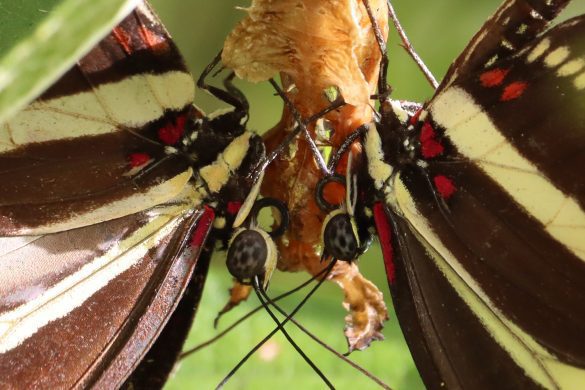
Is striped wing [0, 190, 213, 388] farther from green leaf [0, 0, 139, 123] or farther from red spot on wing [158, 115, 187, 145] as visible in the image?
green leaf [0, 0, 139, 123]

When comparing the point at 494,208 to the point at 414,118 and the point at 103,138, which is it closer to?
the point at 414,118

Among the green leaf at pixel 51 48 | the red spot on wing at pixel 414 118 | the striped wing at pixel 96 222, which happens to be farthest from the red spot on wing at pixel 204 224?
the green leaf at pixel 51 48

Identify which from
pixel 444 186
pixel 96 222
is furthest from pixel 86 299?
pixel 444 186

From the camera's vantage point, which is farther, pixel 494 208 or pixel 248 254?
pixel 248 254

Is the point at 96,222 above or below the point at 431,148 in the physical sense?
below

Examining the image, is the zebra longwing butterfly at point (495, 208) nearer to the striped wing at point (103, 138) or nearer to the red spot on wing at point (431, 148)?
the red spot on wing at point (431, 148)
